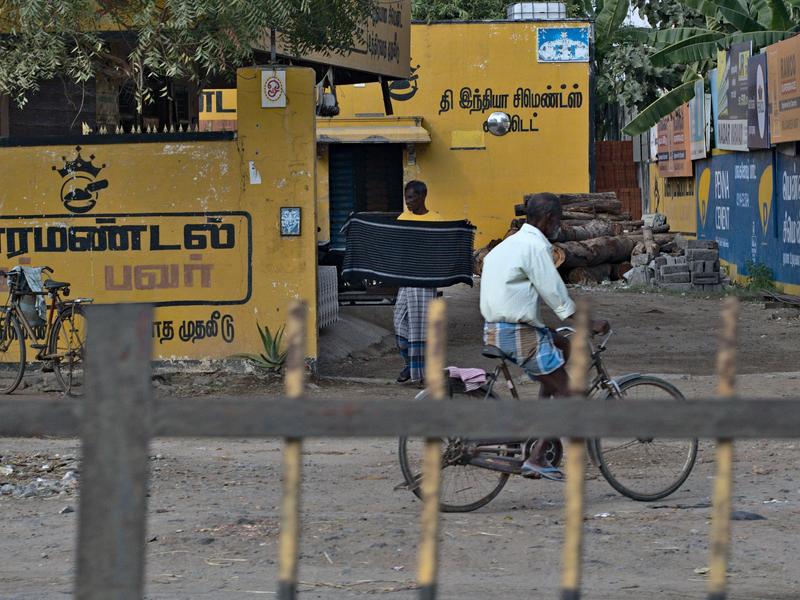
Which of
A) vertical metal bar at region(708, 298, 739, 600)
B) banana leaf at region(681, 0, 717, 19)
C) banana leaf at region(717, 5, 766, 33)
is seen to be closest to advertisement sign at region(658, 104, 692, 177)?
banana leaf at region(681, 0, 717, 19)

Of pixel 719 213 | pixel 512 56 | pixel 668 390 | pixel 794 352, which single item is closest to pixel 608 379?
pixel 668 390

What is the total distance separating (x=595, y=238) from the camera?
23.3 meters

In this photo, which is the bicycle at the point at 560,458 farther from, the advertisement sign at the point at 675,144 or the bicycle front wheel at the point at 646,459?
the advertisement sign at the point at 675,144

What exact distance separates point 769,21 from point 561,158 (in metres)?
4.93

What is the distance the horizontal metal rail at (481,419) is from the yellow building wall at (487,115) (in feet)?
76.9

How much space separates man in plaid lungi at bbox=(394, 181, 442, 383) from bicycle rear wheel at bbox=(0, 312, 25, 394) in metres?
3.29

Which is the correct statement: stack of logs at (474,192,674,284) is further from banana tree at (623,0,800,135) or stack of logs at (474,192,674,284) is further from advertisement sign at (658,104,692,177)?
advertisement sign at (658,104,692,177)

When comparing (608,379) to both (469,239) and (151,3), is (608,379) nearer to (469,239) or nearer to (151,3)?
(469,239)

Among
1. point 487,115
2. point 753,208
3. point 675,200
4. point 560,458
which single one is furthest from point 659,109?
point 560,458

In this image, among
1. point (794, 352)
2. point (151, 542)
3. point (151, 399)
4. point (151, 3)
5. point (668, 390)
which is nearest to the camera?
point (151, 399)

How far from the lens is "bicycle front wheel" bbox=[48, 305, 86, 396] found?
34.6 feet

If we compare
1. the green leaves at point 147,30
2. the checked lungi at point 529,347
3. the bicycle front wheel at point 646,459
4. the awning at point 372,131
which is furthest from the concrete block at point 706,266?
the checked lungi at point 529,347

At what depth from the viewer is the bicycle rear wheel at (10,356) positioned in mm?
10820

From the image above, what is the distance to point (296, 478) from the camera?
8.18 feet
